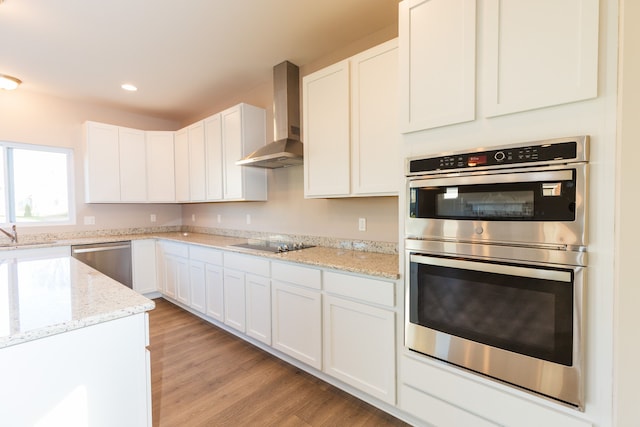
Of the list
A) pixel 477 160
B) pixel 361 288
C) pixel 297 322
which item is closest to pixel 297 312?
pixel 297 322

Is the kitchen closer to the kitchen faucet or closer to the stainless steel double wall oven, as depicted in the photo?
the stainless steel double wall oven

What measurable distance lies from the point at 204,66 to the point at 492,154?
2858mm

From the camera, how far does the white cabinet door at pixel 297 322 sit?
2113mm

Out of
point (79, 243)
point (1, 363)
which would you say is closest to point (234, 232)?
point (79, 243)

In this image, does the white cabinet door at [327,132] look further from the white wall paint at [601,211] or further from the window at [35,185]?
the window at [35,185]

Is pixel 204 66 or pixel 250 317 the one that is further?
pixel 204 66

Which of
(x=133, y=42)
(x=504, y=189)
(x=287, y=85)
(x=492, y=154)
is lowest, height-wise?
(x=504, y=189)

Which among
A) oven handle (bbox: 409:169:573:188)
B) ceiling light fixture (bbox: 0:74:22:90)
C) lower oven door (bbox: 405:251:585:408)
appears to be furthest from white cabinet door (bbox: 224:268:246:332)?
ceiling light fixture (bbox: 0:74:22:90)

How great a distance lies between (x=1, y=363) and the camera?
87 cm

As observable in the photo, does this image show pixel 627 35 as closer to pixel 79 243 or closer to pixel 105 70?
pixel 105 70

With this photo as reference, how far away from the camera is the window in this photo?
140 inches

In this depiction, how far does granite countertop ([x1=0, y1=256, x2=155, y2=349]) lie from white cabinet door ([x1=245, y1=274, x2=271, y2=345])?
47.7 inches

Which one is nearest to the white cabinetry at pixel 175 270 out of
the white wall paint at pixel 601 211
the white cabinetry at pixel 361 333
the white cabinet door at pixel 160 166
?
Result: the white cabinet door at pixel 160 166

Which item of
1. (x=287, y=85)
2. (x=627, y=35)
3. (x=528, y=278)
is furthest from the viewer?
(x=287, y=85)
